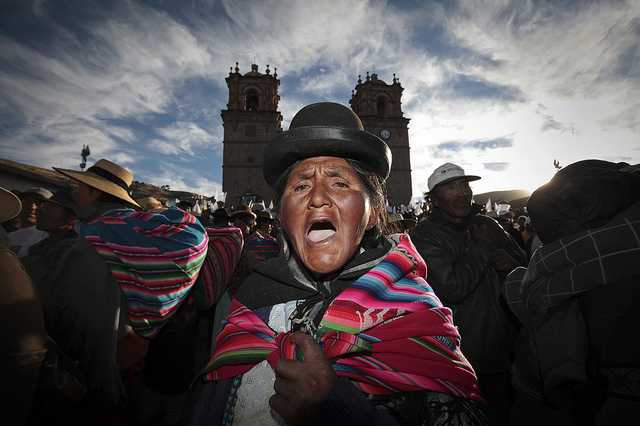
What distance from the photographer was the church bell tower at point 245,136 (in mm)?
29375

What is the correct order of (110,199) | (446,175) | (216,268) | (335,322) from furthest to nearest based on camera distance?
(216,268) → (446,175) → (110,199) → (335,322)

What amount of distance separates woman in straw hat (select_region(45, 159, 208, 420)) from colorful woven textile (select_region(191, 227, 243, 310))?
350 millimetres

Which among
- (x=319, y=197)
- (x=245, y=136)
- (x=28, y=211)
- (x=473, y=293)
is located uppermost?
(x=245, y=136)

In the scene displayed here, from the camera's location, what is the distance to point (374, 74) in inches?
1423

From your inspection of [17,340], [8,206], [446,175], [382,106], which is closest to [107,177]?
[8,206]

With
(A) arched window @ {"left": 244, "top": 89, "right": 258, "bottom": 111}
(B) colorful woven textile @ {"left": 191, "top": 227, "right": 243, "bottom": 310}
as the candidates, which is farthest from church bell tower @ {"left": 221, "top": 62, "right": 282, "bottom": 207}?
(B) colorful woven textile @ {"left": 191, "top": 227, "right": 243, "bottom": 310}

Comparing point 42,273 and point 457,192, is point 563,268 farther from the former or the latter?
point 42,273

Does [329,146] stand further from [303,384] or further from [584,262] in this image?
[584,262]

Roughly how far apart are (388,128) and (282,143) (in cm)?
3520

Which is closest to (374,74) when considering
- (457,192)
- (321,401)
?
(457,192)

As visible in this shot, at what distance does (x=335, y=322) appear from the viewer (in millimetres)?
1107

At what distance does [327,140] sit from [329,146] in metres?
0.03

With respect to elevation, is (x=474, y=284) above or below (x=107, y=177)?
below

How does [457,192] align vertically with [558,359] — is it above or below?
Result: above
